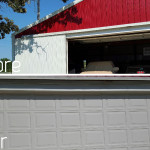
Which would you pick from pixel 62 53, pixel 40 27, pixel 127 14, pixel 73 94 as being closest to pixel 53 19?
pixel 40 27

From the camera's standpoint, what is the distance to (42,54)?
27.6ft

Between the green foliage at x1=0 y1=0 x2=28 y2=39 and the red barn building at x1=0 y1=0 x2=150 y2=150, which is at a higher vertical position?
the green foliage at x1=0 y1=0 x2=28 y2=39
